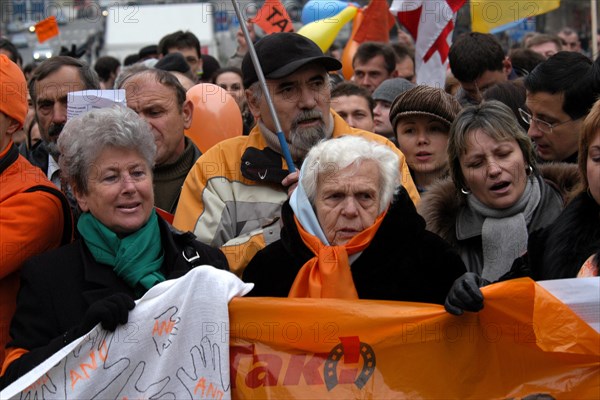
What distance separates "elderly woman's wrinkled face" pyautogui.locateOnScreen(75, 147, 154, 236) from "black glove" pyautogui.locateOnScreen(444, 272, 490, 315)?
1.31 metres

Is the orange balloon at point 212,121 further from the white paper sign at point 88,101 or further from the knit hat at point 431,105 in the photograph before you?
the white paper sign at point 88,101

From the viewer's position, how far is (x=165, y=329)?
376 cm

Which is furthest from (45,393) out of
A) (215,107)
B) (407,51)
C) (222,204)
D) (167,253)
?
(407,51)

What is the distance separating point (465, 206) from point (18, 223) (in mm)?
1954

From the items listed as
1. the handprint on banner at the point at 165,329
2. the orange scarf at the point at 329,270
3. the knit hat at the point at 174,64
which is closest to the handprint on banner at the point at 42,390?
the handprint on banner at the point at 165,329

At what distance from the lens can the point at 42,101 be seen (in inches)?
225

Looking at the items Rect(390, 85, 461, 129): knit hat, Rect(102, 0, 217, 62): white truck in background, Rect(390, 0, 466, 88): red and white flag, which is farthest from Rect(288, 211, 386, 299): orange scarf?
Rect(102, 0, 217, 62): white truck in background

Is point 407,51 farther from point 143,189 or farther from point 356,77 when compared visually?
point 143,189

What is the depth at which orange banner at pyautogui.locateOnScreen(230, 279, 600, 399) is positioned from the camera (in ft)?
11.8

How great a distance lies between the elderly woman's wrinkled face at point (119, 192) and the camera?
407cm

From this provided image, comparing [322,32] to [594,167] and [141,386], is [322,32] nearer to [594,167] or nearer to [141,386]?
[594,167]

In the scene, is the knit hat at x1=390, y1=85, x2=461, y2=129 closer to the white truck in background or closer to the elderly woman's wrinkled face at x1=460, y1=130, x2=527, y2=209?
the elderly woman's wrinkled face at x1=460, y1=130, x2=527, y2=209

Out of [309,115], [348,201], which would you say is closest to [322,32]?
[309,115]

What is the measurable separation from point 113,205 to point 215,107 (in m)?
3.20
